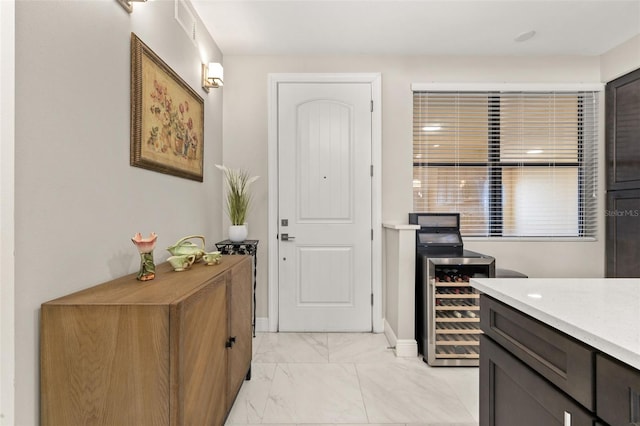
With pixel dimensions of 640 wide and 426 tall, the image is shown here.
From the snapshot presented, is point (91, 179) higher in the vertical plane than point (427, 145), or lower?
lower

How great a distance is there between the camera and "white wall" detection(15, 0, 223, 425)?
3.43ft

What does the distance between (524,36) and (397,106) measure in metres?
1.18

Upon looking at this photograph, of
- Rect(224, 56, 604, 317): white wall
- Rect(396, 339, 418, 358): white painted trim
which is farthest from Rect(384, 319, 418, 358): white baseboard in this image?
Rect(224, 56, 604, 317): white wall

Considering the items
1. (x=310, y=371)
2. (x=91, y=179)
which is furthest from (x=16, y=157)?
(x=310, y=371)

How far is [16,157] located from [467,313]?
2.81m

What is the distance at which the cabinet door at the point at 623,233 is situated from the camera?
2934 millimetres

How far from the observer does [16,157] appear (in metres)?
1.01

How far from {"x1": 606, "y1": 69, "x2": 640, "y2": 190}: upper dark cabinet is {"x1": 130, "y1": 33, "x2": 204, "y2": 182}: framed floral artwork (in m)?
3.71

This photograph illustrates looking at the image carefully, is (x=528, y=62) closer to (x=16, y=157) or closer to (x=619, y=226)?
(x=619, y=226)

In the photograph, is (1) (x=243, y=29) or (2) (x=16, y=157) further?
(1) (x=243, y=29)

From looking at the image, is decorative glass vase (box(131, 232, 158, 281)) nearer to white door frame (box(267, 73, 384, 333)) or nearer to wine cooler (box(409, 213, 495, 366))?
white door frame (box(267, 73, 384, 333))

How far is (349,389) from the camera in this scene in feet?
7.19

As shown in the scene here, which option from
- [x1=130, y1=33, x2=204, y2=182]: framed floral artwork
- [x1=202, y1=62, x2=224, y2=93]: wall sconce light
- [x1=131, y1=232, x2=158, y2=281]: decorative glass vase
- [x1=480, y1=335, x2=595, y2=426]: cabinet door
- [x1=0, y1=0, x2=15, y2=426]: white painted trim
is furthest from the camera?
[x1=202, y1=62, x2=224, y2=93]: wall sconce light

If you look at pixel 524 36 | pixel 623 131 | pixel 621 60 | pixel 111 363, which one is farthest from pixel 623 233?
pixel 111 363
